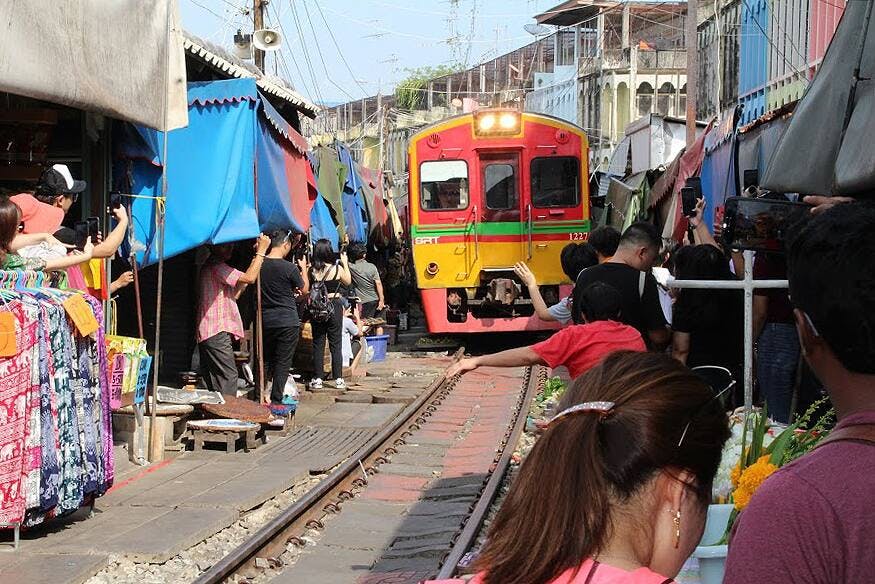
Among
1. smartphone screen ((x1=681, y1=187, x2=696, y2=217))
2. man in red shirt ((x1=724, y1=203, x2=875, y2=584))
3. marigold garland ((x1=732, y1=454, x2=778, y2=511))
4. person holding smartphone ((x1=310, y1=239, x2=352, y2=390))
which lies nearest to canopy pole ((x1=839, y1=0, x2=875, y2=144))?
marigold garland ((x1=732, y1=454, x2=778, y2=511))

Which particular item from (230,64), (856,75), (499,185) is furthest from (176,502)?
(499,185)

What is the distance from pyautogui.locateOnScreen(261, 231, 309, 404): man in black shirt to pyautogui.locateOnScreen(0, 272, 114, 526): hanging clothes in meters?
4.48

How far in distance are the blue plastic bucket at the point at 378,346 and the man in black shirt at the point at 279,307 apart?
241 inches

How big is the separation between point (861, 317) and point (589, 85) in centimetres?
4504

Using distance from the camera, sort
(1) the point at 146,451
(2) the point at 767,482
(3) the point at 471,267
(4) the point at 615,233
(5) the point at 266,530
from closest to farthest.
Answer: (2) the point at 767,482
(5) the point at 266,530
(4) the point at 615,233
(1) the point at 146,451
(3) the point at 471,267

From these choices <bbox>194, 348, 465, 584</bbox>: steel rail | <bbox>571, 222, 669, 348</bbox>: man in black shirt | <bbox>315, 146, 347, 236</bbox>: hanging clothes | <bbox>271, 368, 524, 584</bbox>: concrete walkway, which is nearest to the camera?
<bbox>194, 348, 465, 584</bbox>: steel rail

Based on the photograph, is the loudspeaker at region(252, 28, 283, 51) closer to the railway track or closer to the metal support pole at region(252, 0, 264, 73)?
the metal support pole at region(252, 0, 264, 73)

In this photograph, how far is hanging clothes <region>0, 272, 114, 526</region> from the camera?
616cm

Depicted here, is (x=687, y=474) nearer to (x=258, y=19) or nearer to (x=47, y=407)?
(x=47, y=407)

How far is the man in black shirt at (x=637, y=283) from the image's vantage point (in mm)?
6383

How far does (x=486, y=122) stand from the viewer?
1797cm

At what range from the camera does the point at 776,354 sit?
5793 mm

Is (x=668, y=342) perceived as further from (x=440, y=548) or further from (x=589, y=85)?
(x=589, y=85)

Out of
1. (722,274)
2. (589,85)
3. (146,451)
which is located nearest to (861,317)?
(722,274)
